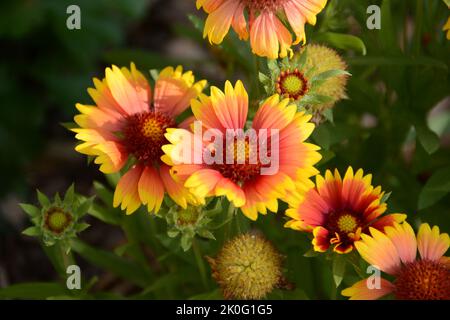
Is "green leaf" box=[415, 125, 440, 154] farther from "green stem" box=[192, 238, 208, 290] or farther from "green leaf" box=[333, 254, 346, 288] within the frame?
"green stem" box=[192, 238, 208, 290]

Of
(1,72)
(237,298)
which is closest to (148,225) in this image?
(237,298)

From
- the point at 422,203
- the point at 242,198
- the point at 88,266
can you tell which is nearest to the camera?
the point at 242,198

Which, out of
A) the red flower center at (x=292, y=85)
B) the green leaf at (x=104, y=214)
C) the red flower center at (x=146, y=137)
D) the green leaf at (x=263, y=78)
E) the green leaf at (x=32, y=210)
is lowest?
the green leaf at (x=32, y=210)

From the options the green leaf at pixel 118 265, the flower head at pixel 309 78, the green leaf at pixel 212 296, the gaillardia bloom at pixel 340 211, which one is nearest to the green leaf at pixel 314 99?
the flower head at pixel 309 78

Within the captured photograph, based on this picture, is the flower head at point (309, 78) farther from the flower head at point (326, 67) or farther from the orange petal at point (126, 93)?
the orange petal at point (126, 93)

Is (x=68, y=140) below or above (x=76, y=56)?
below
